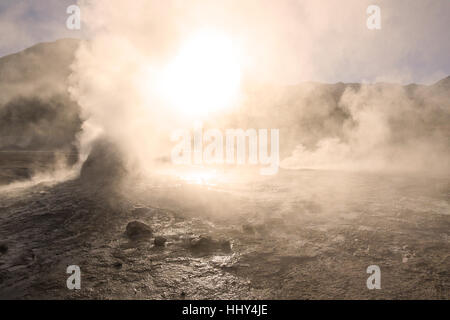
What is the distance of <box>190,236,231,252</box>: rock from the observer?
3.59 metres

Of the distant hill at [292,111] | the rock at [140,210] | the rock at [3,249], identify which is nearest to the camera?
the rock at [3,249]

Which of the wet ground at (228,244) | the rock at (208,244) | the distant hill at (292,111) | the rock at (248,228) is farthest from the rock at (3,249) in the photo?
the distant hill at (292,111)

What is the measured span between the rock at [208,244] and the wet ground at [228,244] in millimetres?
15

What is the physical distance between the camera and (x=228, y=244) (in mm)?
3668

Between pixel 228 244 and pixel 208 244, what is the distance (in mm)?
300

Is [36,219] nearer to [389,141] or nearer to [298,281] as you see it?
[298,281]

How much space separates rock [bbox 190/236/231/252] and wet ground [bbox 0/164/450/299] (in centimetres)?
1

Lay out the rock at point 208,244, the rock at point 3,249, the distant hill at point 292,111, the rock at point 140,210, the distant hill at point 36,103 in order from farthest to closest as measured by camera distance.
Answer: the distant hill at point 36,103
the distant hill at point 292,111
the rock at point 140,210
the rock at point 208,244
the rock at point 3,249

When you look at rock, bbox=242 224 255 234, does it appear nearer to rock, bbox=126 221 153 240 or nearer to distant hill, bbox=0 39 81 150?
rock, bbox=126 221 153 240

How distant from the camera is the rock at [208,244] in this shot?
3.59 m

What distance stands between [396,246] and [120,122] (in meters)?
10.5

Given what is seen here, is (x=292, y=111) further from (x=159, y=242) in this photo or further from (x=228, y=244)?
(x=159, y=242)
